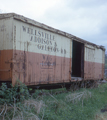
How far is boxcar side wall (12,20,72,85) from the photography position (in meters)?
5.52

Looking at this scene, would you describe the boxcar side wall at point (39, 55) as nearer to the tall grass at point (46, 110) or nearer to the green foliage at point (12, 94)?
the green foliage at point (12, 94)

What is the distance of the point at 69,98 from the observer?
21.5ft

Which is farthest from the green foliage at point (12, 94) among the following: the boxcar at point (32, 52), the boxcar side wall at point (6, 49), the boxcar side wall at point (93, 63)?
the boxcar side wall at point (93, 63)

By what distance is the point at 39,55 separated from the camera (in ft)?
21.3

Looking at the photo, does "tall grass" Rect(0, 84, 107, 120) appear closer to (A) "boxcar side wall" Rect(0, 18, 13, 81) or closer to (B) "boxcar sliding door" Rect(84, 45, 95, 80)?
(A) "boxcar side wall" Rect(0, 18, 13, 81)

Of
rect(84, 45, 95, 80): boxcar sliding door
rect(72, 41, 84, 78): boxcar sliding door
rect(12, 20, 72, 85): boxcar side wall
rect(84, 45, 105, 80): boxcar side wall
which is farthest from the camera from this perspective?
rect(72, 41, 84, 78): boxcar sliding door

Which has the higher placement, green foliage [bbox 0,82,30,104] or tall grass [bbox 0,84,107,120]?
green foliage [bbox 0,82,30,104]

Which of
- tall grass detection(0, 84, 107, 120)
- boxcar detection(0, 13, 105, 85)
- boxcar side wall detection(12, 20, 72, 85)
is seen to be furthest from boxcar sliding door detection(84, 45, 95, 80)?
tall grass detection(0, 84, 107, 120)

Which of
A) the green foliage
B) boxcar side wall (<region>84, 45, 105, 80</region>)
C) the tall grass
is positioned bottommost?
the tall grass

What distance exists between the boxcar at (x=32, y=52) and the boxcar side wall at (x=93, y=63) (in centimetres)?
207

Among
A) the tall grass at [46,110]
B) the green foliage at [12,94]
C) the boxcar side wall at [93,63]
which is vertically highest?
the boxcar side wall at [93,63]

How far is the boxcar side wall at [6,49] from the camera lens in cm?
527

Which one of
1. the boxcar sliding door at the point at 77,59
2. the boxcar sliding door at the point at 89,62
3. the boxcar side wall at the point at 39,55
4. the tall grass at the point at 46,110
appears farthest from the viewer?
the boxcar sliding door at the point at 77,59

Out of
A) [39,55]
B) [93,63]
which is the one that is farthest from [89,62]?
[39,55]
